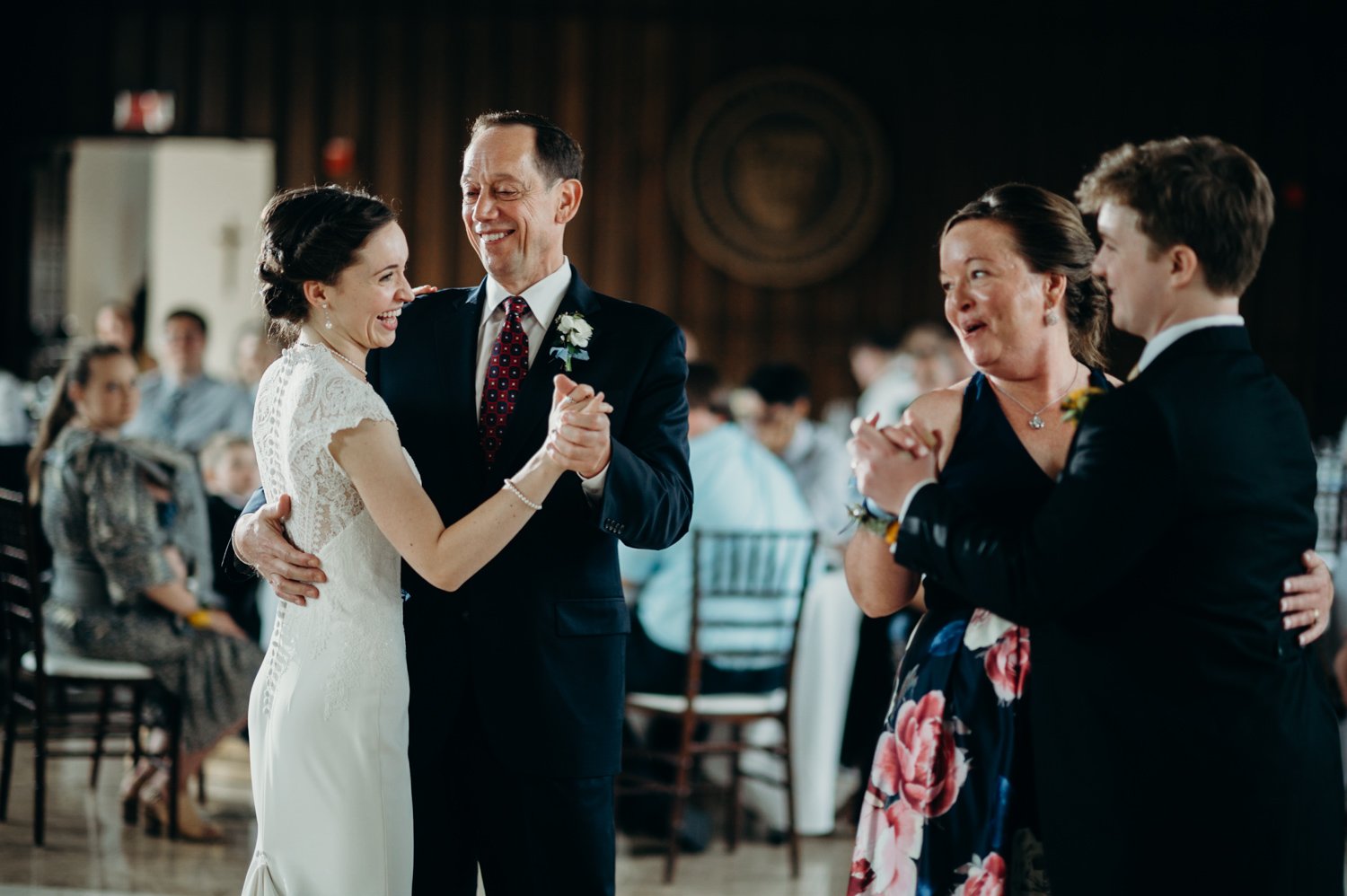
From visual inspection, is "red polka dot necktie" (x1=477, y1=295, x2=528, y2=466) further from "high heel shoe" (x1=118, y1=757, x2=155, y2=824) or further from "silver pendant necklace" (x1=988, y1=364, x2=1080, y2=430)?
"high heel shoe" (x1=118, y1=757, x2=155, y2=824)

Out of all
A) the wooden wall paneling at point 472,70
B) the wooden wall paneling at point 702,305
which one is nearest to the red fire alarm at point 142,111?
the wooden wall paneling at point 472,70

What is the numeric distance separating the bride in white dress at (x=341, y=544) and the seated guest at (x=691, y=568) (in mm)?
2396

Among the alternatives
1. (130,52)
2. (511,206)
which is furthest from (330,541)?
(130,52)

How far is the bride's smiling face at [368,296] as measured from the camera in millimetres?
2178

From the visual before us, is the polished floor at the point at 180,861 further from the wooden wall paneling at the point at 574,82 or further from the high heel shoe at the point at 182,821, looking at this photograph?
the wooden wall paneling at the point at 574,82

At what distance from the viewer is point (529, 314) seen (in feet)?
7.75

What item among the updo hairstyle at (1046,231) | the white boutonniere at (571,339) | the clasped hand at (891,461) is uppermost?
the updo hairstyle at (1046,231)

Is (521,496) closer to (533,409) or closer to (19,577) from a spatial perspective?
(533,409)

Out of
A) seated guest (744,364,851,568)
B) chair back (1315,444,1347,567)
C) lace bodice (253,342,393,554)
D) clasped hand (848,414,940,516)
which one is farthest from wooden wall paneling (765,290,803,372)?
clasped hand (848,414,940,516)

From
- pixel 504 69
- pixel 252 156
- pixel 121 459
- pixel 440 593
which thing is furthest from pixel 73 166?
pixel 440 593

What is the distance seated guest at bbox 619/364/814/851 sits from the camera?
460cm

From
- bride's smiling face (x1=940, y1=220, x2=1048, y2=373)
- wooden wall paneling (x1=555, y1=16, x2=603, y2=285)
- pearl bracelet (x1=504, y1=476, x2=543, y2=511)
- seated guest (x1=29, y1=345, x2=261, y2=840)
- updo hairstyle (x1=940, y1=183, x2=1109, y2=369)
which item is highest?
wooden wall paneling (x1=555, y1=16, x2=603, y2=285)

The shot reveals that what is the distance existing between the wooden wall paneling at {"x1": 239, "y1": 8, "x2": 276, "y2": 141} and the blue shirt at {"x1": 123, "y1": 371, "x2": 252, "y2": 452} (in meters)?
2.07

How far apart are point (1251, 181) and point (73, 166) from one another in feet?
37.2
